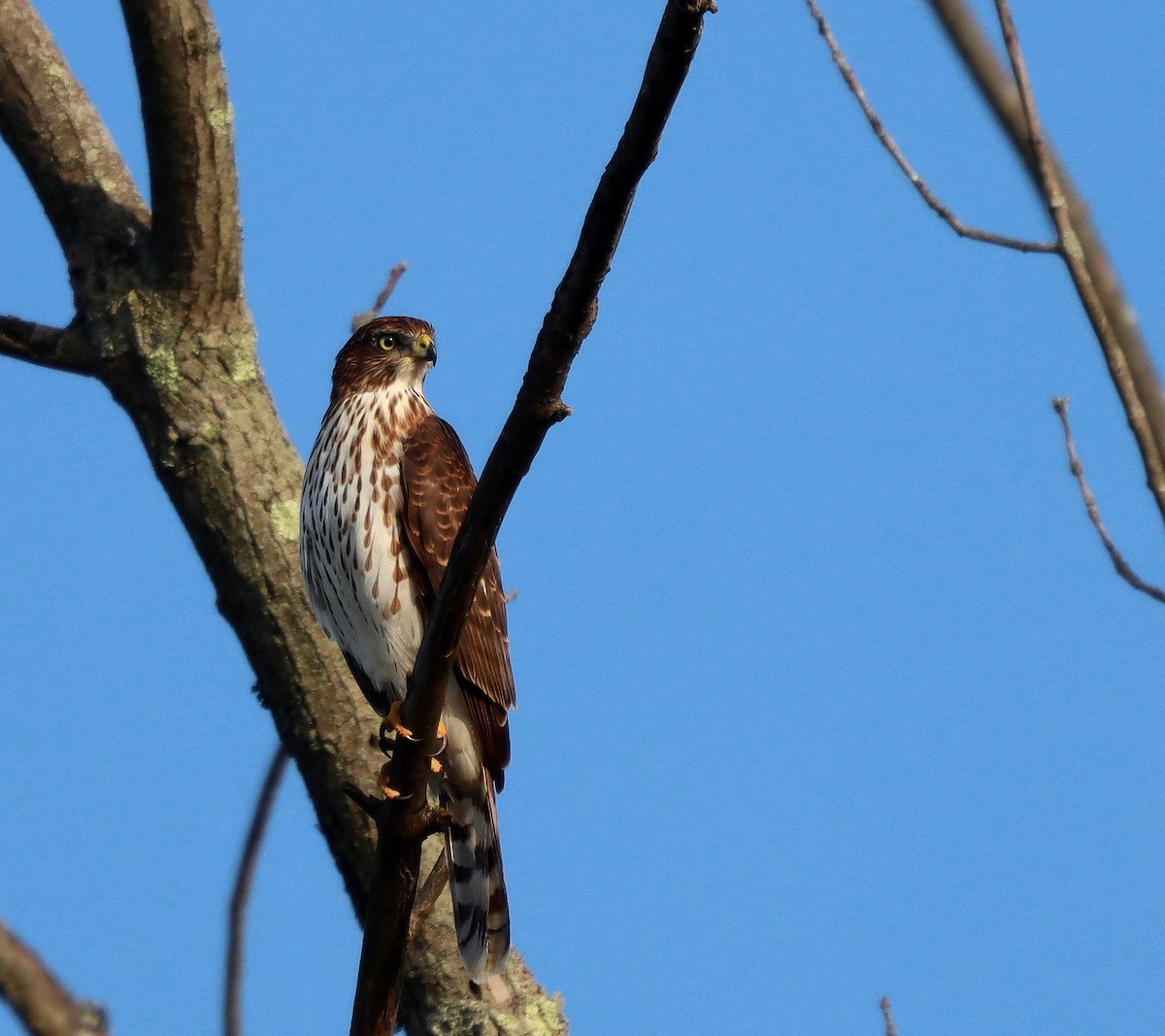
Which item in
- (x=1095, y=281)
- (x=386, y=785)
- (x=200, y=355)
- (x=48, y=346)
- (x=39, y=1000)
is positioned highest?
(x=48, y=346)

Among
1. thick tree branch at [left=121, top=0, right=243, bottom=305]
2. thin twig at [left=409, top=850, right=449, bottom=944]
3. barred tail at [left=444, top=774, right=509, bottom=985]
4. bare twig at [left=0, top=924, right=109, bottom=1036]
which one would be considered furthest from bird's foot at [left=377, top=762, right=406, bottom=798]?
bare twig at [left=0, top=924, right=109, bottom=1036]

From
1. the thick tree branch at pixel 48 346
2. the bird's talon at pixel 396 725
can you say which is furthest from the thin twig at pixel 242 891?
the thick tree branch at pixel 48 346

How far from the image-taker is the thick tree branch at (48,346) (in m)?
5.57

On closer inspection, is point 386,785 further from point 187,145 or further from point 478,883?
point 187,145

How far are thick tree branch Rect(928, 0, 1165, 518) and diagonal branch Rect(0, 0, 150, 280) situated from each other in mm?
3991

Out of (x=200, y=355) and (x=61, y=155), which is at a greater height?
(x=61, y=155)

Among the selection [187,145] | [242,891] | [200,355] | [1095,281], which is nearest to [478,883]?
[242,891]

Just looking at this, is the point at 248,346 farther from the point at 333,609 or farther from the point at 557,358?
the point at 557,358

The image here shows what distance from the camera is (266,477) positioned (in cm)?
531

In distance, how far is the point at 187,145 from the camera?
5.29 meters

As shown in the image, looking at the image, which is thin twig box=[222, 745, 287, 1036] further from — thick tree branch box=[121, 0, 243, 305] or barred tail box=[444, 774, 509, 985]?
thick tree branch box=[121, 0, 243, 305]

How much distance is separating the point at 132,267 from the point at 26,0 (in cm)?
115

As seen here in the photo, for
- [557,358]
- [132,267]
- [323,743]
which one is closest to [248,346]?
[132,267]

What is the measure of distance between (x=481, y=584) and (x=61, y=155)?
2.16 m
